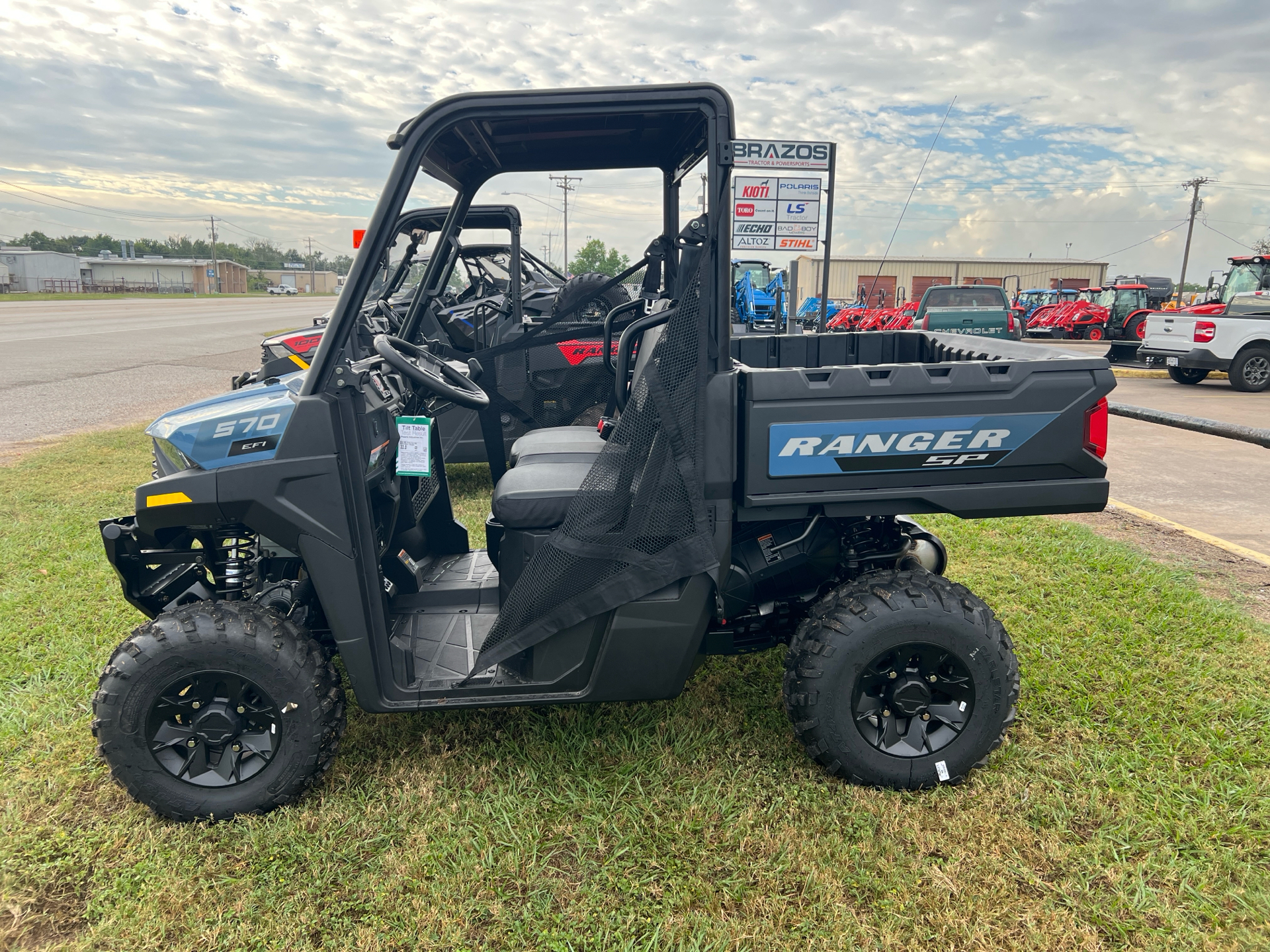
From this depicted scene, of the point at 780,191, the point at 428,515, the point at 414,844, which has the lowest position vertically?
the point at 414,844

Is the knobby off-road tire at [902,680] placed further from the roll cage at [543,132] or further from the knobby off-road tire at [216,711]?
the knobby off-road tire at [216,711]

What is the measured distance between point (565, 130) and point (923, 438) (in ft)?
5.49

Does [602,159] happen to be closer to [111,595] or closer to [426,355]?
[426,355]

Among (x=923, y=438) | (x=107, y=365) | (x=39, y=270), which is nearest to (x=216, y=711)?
(x=923, y=438)

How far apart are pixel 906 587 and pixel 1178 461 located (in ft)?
21.5

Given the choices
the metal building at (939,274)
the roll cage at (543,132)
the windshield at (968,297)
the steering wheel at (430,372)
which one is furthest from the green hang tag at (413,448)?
the metal building at (939,274)

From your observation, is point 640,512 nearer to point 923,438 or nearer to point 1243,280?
point 923,438

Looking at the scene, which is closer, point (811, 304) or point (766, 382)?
point (766, 382)

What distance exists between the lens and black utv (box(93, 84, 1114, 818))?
240 cm

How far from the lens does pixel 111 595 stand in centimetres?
425

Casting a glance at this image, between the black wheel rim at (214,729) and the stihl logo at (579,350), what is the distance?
14.9 feet

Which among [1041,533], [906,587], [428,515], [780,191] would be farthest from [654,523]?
[780,191]

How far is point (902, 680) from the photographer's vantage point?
2617 millimetres

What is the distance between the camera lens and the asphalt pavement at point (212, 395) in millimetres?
6195
